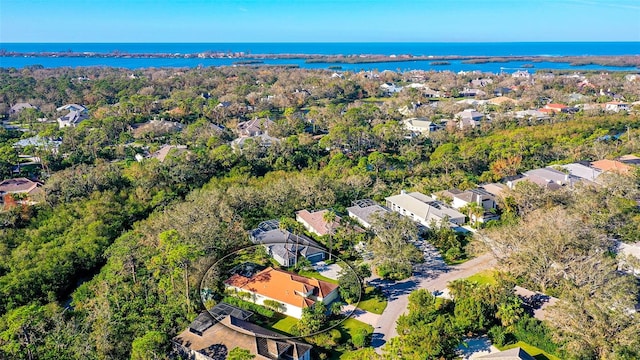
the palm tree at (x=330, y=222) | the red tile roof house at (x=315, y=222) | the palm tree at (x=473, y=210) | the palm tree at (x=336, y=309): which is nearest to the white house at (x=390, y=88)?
the palm tree at (x=473, y=210)

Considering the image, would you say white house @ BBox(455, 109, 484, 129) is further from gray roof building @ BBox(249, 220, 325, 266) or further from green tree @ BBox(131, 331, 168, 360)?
green tree @ BBox(131, 331, 168, 360)

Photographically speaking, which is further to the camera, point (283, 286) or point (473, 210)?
point (473, 210)

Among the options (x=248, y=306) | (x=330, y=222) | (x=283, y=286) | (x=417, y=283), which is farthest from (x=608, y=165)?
(x=248, y=306)

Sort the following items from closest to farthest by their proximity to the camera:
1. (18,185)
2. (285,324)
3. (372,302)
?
(285,324) → (372,302) → (18,185)

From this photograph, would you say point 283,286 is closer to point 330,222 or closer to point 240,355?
point 240,355

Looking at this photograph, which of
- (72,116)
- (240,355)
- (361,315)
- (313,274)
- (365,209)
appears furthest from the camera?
(72,116)

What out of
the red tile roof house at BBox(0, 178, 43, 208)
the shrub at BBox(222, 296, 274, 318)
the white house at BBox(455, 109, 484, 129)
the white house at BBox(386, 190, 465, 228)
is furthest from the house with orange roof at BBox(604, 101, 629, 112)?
the red tile roof house at BBox(0, 178, 43, 208)
